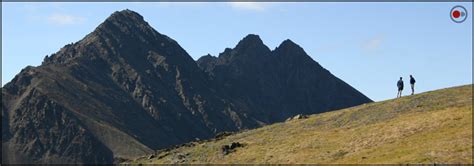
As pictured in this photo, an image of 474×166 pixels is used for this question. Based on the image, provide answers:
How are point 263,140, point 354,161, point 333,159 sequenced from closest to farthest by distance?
point 354,161
point 333,159
point 263,140

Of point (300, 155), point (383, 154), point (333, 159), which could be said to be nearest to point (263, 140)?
point (300, 155)

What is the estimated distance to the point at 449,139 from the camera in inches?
2406

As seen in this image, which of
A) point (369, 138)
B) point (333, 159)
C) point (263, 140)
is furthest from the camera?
point (263, 140)

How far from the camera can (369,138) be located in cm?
7306

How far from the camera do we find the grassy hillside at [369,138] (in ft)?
199

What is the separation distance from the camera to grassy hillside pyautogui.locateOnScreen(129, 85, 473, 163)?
6059cm

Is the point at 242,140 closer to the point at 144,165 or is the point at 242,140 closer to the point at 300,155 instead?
the point at 144,165

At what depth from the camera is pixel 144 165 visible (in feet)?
327

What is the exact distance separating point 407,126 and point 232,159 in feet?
78.1

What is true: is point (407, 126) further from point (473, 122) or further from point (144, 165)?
point (144, 165)

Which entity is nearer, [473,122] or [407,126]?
[473,122]

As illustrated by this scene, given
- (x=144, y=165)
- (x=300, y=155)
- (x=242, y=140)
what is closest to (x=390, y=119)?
(x=300, y=155)

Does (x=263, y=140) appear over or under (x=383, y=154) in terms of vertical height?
over

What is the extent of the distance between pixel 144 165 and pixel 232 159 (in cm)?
2123
